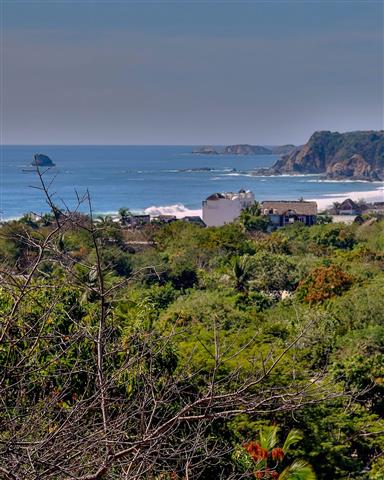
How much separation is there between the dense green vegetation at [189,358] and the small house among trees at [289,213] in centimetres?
1504

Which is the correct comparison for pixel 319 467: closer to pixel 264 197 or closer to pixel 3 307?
pixel 3 307

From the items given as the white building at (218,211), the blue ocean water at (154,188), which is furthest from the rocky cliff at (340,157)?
the white building at (218,211)

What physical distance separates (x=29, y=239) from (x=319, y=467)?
17.6 ft

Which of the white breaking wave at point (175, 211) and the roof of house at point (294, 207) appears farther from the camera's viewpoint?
the white breaking wave at point (175, 211)

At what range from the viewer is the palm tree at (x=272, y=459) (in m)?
6.55

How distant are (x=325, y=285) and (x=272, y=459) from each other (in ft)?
38.6

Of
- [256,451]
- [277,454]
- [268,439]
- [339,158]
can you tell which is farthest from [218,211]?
[339,158]

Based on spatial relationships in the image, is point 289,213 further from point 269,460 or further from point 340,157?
point 340,157

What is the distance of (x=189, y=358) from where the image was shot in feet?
12.9

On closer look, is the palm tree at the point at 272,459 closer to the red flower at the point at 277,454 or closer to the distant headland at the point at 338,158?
the red flower at the point at 277,454

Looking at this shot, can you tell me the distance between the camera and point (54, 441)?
338cm

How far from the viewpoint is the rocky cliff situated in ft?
411

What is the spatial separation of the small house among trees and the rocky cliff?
7359 cm

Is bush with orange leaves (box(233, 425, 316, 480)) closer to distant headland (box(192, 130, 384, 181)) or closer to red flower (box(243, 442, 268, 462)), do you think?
red flower (box(243, 442, 268, 462))
